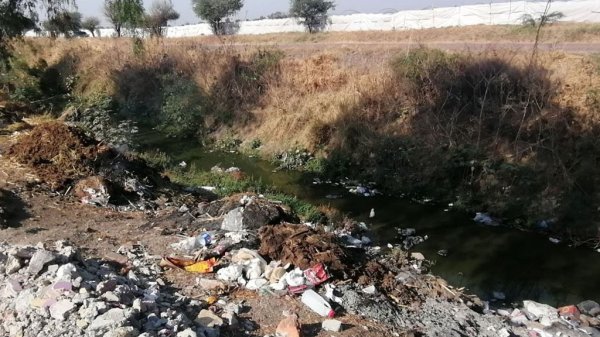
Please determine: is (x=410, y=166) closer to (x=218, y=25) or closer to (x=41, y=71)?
(x=41, y=71)

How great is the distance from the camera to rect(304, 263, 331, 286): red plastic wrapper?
537 centimetres

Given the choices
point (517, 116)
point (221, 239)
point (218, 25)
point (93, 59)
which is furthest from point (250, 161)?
point (218, 25)

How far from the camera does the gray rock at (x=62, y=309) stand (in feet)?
13.3

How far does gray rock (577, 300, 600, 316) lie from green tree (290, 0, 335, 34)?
3371 cm

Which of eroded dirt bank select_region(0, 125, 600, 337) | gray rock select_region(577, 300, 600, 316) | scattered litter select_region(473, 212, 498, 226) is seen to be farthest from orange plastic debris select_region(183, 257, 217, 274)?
scattered litter select_region(473, 212, 498, 226)

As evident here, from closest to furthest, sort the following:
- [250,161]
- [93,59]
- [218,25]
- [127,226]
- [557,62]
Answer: [127,226] < [557,62] < [250,161] < [93,59] < [218,25]

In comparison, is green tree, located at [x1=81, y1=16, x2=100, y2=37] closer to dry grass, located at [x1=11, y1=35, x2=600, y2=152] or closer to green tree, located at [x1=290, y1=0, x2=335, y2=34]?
green tree, located at [x1=290, y1=0, x2=335, y2=34]

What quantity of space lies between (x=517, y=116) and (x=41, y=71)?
65.3 ft

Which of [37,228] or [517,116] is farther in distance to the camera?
[517,116]

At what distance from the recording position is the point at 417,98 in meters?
12.7

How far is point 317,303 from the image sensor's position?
5.00 meters

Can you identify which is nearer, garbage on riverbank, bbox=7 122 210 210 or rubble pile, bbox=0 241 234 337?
rubble pile, bbox=0 241 234 337

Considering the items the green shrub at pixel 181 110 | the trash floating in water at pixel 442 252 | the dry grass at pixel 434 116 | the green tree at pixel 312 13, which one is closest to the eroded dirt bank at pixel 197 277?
the trash floating in water at pixel 442 252

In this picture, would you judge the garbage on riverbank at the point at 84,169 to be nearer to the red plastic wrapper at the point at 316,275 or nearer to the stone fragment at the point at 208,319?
the red plastic wrapper at the point at 316,275
